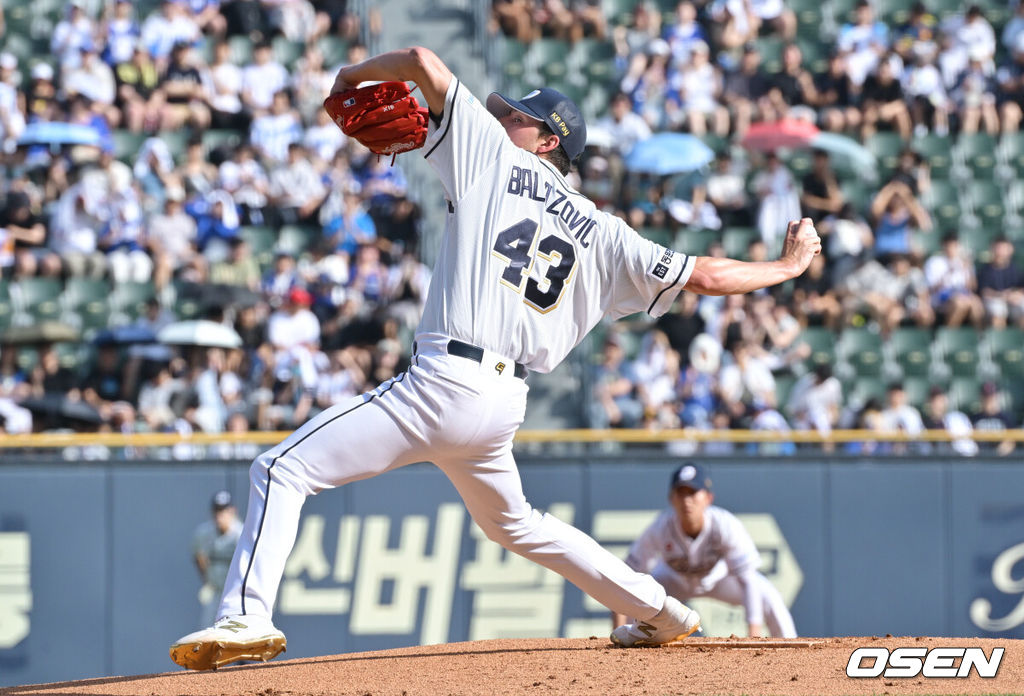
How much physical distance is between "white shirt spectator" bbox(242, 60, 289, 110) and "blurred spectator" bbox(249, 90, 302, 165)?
257 millimetres

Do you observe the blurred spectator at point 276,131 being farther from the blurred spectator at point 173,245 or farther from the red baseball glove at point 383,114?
the red baseball glove at point 383,114

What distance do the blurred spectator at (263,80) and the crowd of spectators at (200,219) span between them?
2cm

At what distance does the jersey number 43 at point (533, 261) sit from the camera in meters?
4.76

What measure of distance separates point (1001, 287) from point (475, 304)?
358 inches

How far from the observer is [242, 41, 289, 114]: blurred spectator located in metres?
13.8

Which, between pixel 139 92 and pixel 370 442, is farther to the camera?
pixel 139 92

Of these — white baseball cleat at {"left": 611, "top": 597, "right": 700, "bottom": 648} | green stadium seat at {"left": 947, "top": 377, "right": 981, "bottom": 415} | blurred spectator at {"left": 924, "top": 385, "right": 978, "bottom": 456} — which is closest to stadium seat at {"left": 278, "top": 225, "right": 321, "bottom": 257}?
blurred spectator at {"left": 924, "top": 385, "right": 978, "bottom": 456}

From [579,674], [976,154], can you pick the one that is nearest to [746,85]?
[976,154]

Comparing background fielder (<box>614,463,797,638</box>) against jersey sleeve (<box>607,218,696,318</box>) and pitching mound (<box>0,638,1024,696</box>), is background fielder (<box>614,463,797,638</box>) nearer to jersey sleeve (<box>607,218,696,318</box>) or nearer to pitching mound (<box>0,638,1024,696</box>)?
pitching mound (<box>0,638,1024,696</box>)

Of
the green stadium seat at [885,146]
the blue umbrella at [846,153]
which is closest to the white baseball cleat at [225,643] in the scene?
the blue umbrella at [846,153]

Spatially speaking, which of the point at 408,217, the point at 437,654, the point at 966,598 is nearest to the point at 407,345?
the point at 408,217

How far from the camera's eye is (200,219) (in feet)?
41.5

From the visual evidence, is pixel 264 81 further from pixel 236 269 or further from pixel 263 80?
pixel 236 269

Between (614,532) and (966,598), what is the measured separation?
255 centimetres
